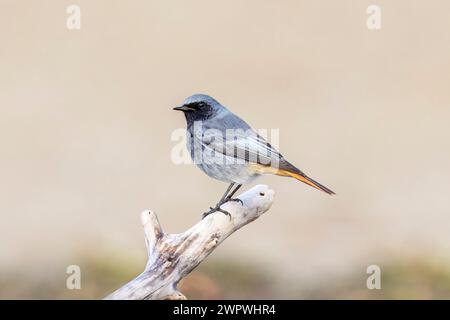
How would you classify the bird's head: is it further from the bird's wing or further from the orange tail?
the orange tail

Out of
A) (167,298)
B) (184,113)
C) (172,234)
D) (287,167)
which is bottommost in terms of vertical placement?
(167,298)

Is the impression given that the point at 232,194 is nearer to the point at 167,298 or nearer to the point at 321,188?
the point at 321,188

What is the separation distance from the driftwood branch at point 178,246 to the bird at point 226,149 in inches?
6.0

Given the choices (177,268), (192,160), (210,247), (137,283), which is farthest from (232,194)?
(137,283)

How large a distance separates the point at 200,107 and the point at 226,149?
414 millimetres

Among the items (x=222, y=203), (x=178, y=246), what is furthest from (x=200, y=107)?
(x=178, y=246)

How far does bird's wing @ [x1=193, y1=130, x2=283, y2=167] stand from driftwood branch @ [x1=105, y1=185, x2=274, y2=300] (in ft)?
1.53

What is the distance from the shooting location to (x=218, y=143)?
17.2 ft

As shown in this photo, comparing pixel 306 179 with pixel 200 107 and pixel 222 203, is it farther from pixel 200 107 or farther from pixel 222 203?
pixel 200 107

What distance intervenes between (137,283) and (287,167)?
1.44m

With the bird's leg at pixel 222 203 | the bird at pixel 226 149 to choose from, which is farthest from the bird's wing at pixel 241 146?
the bird's leg at pixel 222 203

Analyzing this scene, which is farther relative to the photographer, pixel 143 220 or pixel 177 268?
pixel 143 220

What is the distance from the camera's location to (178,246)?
470 centimetres

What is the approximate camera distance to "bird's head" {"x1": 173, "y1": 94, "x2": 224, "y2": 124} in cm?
534
